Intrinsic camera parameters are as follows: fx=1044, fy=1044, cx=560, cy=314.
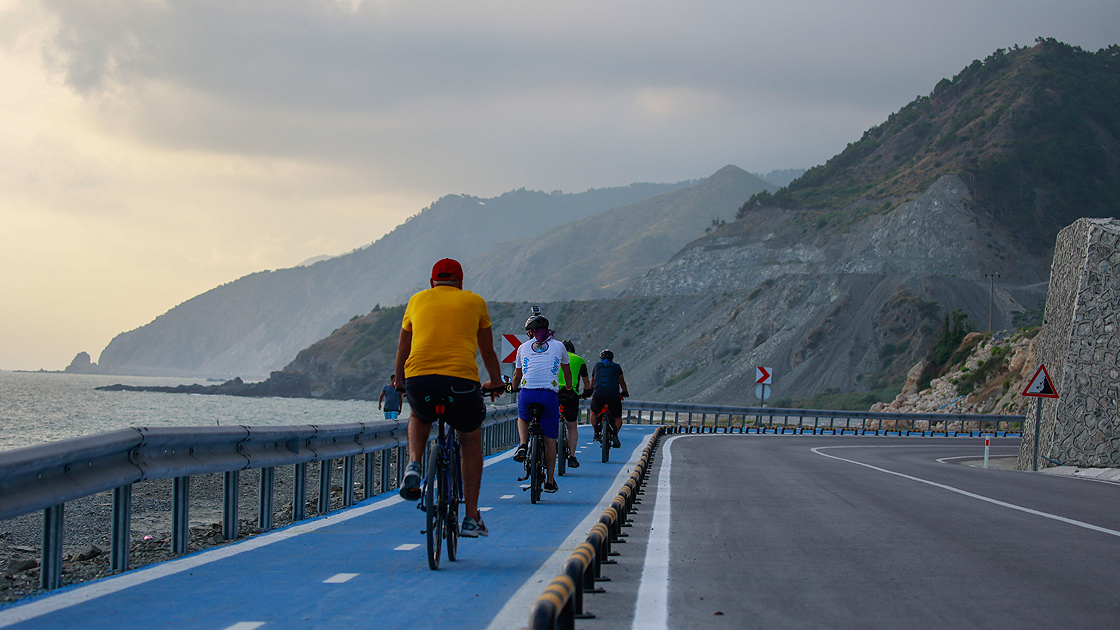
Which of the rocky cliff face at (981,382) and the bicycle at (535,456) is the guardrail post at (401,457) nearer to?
the bicycle at (535,456)

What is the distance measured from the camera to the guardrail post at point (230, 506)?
27.3ft

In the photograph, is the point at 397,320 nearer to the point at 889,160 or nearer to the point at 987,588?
the point at 889,160

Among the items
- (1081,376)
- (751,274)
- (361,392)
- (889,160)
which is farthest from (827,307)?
(361,392)

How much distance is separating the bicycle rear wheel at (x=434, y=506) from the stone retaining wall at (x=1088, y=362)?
2158 centimetres

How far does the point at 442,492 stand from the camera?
268 inches

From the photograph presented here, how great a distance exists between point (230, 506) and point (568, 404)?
21.7 feet

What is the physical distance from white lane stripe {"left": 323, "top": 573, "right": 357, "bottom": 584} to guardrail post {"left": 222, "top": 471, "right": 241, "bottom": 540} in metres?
2.22

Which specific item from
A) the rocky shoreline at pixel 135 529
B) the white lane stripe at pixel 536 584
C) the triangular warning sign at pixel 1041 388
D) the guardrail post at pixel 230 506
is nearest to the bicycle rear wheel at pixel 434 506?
the white lane stripe at pixel 536 584

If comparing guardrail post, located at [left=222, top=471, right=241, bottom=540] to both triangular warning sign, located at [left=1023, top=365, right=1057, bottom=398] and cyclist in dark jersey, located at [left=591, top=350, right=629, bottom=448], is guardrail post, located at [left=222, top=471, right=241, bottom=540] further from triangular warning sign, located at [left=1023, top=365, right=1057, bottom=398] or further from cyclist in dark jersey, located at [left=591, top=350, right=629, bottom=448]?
triangular warning sign, located at [left=1023, top=365, right=1057, bottom=398]

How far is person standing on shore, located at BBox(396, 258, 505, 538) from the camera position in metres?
6.82

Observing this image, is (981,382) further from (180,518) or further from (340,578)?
(340,578)

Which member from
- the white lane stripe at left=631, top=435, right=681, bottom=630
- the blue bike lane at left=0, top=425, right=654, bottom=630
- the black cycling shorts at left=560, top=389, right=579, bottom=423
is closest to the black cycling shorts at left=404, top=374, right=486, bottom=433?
the blue bike lane at left=0, top=425, right=654, bottom=630

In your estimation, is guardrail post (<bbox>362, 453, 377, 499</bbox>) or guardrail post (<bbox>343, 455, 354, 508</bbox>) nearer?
guardrail post (<bbox>343, 455, 354, 508</bbox>)

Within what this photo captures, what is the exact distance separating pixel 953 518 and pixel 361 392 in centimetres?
13666
